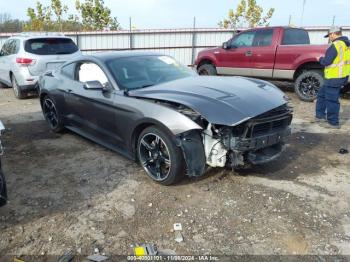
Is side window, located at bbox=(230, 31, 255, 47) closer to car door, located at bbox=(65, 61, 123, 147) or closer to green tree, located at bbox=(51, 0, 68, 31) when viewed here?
car door, located at bbox=(65, 61, 123, 147)

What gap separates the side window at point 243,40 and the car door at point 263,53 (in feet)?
0.46

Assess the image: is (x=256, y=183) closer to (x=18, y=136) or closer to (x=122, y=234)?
(x=122, y=234)

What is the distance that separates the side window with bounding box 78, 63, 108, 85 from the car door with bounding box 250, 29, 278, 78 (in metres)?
5.66

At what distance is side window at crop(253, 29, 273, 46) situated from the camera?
946 cm

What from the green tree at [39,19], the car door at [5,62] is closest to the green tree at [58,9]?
the green tree at [39,19]

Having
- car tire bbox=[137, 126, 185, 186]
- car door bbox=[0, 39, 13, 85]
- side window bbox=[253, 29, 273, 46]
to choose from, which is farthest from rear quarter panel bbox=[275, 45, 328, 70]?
car door bbox=[0, 39, 13, 85]

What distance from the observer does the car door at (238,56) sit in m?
9.87

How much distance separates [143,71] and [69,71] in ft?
5.25

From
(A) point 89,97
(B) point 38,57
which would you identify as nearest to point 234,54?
(B) point 38,57

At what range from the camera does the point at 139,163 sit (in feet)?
14.8

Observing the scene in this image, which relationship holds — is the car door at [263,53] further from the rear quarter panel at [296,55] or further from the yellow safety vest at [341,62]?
the yellow safety vest at [341,62]

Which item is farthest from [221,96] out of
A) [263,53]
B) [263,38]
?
[263,38]

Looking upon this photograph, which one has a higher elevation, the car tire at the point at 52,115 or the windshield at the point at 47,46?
the windshield at the point at 47,46

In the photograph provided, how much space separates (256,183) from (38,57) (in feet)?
22.4
